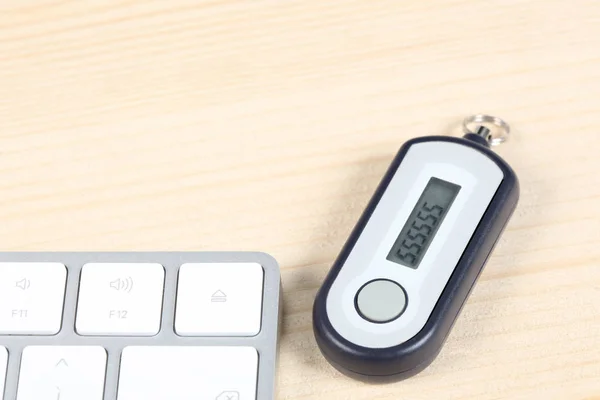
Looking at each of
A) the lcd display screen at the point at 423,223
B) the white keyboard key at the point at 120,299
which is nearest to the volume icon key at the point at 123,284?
the white keyboard key at the point at 120,299

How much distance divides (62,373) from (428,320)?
15 centimetres

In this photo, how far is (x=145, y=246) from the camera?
1.30 feet

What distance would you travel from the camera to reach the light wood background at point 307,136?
37cm

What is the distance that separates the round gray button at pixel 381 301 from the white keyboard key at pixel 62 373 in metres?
0.11

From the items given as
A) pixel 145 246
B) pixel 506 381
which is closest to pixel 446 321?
pixel 506 381

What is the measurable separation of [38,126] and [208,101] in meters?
0.09

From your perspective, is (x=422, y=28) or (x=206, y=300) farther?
(x=422, y=28)

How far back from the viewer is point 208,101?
1.46 ft

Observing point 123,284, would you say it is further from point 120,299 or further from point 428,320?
point 428,320

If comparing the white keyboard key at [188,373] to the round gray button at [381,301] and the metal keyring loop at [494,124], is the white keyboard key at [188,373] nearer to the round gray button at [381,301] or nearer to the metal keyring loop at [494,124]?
the round gray button at [381,301]

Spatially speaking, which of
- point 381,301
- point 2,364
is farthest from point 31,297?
point 381,301

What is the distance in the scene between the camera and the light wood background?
1.21 feet

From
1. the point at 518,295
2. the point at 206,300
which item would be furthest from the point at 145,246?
the point at 518,295

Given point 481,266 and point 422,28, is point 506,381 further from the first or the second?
point 422,28
